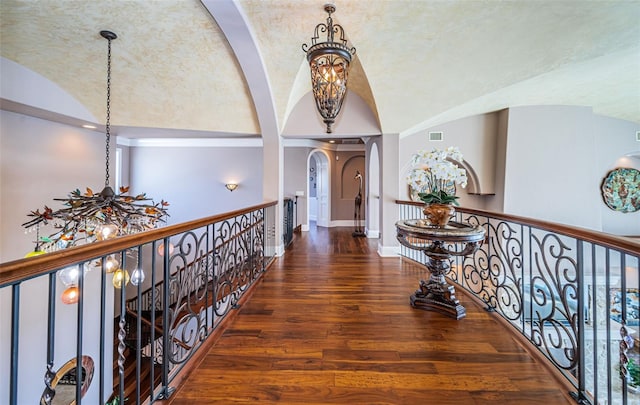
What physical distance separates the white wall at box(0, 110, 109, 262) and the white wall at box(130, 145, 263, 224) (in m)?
1.81

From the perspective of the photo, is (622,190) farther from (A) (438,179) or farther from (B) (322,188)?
(B) (322,188)

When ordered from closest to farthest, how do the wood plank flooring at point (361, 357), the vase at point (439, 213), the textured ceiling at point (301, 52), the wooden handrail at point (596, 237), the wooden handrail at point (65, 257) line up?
the wooden handrail at point (65, 257)
the wooden handrail at point (596, 237)
the wood plank flooring at point (361, 357)
the vase at point (439, 213)
the textured ceiling at point (301, 52)

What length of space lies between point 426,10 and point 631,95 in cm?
564

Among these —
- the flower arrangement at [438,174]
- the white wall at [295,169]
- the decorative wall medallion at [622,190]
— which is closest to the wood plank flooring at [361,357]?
the flower arrangement at [438,174]

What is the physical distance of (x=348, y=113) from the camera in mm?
4598

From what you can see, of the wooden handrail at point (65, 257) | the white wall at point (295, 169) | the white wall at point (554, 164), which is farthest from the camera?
the white wall at point (295, 169)

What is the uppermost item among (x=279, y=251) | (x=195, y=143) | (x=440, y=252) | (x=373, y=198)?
(x=195, y=143)

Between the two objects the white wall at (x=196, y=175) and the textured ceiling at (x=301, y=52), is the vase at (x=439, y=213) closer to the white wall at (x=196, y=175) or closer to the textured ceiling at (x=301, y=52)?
the textured ceiling at (x=301, y=52)

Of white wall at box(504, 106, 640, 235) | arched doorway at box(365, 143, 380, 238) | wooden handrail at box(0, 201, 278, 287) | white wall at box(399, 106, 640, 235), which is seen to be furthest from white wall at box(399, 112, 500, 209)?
Result: wooden handrail at box(0, 201, 278, 287)

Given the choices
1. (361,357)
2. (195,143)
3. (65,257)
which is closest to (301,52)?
(65,257)

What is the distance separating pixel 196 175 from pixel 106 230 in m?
3.98

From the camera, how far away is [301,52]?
141 inches

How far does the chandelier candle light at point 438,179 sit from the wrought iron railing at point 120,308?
6.18ft

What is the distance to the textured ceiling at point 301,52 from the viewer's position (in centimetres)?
283
